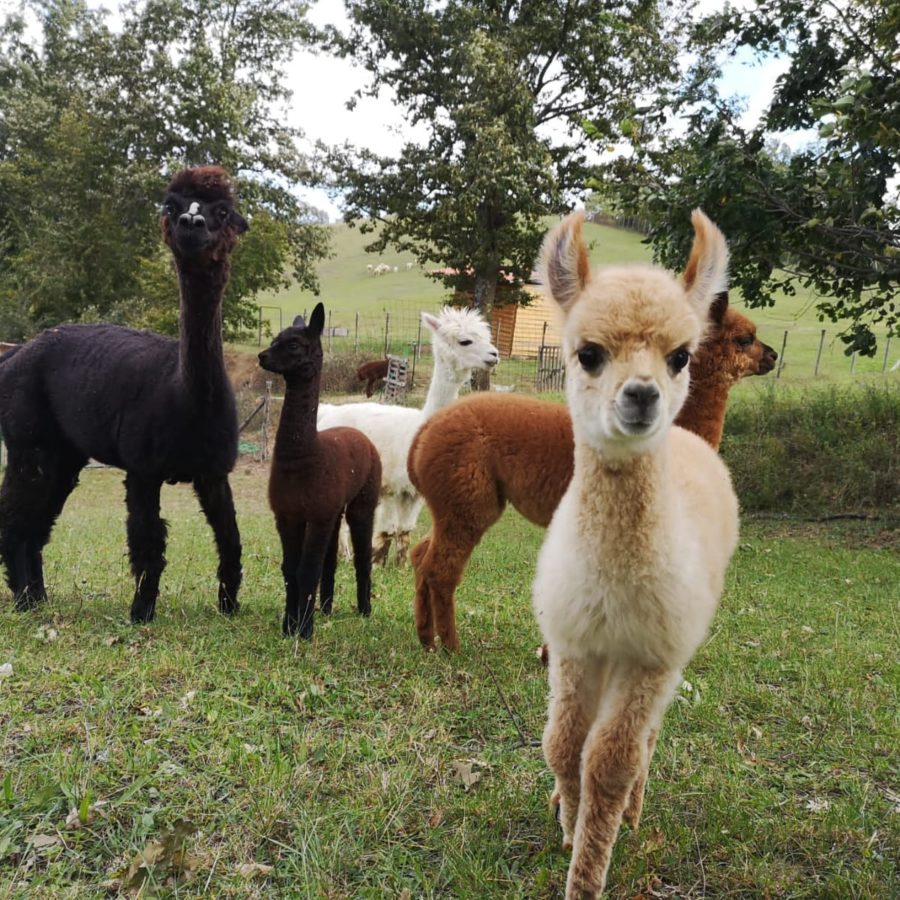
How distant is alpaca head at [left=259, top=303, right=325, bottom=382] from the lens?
13.5ft

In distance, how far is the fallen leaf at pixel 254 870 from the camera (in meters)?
2.24

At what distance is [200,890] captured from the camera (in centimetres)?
217

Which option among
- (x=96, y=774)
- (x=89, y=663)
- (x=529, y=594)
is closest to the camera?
(x=96, y=774)

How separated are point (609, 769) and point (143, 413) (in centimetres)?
325

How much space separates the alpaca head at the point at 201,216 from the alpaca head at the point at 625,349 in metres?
2.32

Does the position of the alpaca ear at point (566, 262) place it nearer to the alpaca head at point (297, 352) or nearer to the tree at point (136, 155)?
the alpaca head at point (297, 352)

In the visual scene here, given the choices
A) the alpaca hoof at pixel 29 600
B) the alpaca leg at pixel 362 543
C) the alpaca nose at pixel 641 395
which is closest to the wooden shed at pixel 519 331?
the alpaca leg at pixel 362 543

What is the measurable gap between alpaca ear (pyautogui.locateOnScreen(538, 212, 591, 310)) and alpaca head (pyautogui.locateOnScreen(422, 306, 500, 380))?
4.51 m

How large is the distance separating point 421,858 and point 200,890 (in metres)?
0.68

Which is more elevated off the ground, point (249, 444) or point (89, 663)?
point (89, 663)

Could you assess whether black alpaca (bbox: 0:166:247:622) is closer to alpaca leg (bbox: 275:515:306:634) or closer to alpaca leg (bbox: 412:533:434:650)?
alpaca leg (bbox: 275:515:306:634)

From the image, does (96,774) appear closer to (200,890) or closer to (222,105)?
(200,890)

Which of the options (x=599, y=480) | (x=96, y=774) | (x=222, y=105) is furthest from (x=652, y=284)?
(x=222, y=105)

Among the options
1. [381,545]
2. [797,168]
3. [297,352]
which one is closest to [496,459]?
[297,352]
